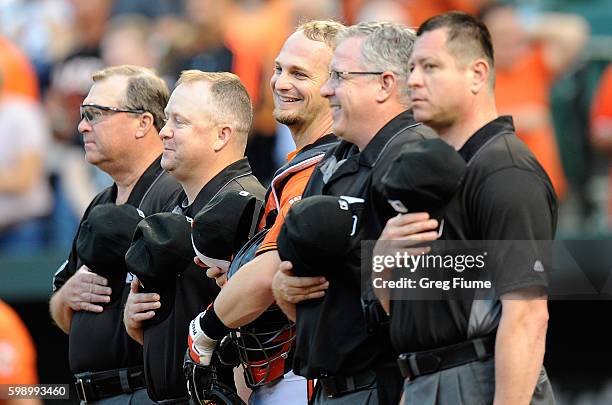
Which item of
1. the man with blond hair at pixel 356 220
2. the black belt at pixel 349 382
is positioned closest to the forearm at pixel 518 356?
the man with blond hair at pixel 356 220

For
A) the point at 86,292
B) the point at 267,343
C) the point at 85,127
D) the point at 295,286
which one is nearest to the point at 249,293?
the point at 295,286

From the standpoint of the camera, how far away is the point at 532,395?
3812 millimetres

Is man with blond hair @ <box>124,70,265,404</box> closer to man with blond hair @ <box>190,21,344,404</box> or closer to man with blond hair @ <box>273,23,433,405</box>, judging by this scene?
man with blond hair @ <box>190,21,344,404</box>

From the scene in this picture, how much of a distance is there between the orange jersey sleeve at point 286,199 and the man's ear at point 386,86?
1.74ft

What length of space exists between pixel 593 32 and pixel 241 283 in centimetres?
499

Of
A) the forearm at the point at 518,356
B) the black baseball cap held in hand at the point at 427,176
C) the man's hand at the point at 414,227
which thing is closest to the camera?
the forearm at the point at 518,356

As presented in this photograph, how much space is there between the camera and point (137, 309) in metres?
5.40

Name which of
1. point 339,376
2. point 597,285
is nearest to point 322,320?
point 339,376

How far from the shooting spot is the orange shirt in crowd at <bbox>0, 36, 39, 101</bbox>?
32.0 feet

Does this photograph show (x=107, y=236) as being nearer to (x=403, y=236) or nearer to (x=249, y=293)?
(x=249, y=293)

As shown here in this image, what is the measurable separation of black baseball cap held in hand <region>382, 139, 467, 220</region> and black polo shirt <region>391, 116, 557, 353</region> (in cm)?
6

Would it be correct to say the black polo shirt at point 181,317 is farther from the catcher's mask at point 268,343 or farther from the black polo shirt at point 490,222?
the black polo shirt at point 490,222

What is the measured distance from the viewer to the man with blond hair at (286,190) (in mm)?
Result: 4941

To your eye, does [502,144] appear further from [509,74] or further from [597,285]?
[509,74]
